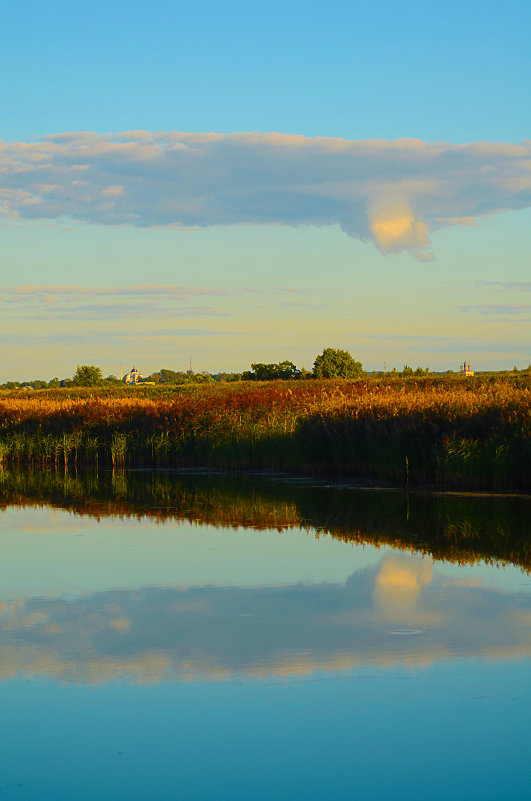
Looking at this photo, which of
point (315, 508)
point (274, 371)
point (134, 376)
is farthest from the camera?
point (134, 376)

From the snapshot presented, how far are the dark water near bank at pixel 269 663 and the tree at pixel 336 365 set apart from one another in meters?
59.7

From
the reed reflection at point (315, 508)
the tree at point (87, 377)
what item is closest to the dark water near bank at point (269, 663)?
the reed reflection at point (315, 508)

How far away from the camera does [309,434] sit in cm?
1969

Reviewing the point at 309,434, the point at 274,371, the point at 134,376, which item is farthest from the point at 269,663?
the point at 134,376

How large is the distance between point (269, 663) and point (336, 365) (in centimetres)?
6657

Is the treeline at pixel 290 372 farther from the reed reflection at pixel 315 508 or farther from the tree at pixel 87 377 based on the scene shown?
the reed reflection at pixel 315 508

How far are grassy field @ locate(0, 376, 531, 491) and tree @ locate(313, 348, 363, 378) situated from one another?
4202 centimetres

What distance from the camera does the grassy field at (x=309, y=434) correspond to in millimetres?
15773

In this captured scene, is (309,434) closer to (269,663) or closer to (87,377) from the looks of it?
(269,663)

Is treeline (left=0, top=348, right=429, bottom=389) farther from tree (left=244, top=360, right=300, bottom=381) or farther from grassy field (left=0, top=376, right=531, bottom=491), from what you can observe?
grassy field (left=0, top=376, right=531, bottom=491)

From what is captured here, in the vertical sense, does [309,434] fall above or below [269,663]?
above

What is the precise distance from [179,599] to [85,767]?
3.55 meters

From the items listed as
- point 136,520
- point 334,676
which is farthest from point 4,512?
point 334,676

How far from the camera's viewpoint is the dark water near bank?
4.37 m
